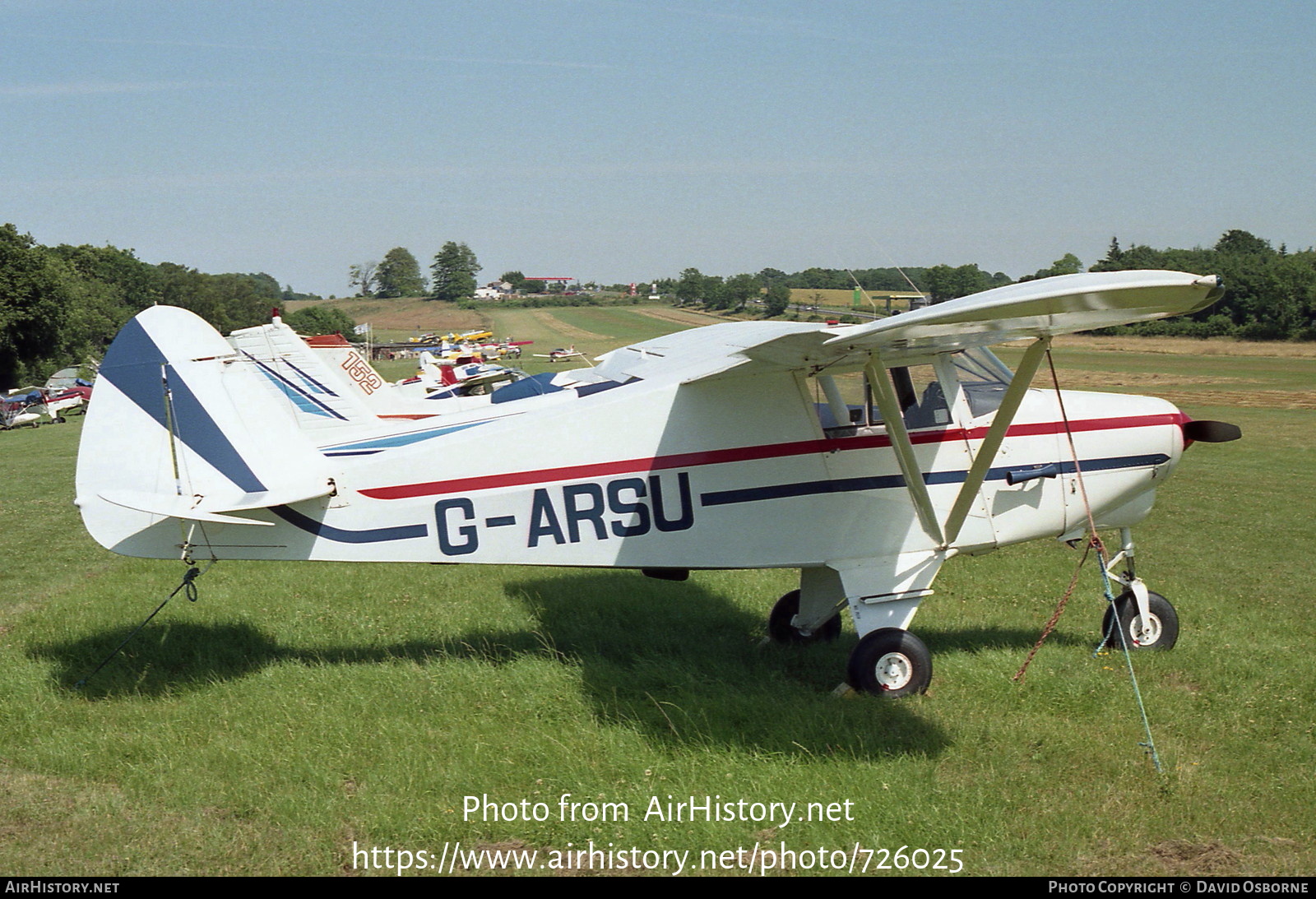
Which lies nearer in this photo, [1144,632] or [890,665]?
[890,665]

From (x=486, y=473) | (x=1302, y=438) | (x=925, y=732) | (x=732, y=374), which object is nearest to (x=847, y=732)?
(x=925, y=732)

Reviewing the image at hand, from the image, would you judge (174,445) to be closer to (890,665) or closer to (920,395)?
(890,665)

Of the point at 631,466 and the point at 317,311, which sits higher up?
the point at 317,311

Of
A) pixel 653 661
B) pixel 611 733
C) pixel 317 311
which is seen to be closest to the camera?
pixel 611 733

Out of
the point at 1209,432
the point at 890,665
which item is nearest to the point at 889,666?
the point at 890,665

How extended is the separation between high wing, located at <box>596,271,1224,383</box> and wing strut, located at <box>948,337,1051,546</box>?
5.4 inches

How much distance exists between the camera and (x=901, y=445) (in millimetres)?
5977

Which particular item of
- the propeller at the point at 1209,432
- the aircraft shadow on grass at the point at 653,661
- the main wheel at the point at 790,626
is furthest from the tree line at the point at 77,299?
the propeller at the point at 1209,432

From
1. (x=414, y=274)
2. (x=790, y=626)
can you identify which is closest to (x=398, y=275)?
(x=414, y=274)

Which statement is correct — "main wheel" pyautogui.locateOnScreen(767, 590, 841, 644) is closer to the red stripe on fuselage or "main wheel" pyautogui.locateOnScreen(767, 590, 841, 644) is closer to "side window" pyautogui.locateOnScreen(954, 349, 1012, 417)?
the red stripe on fuselage

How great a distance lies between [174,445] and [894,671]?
470 centimetres

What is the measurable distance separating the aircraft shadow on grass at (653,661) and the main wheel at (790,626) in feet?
0.31

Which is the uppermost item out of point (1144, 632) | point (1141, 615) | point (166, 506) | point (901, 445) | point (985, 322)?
point (985, 322)

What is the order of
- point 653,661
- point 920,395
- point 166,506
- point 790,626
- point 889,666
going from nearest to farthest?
1. point 166,506
2. point 889,666
3. point 920,395
4. point 653,661
5. point 790,626
